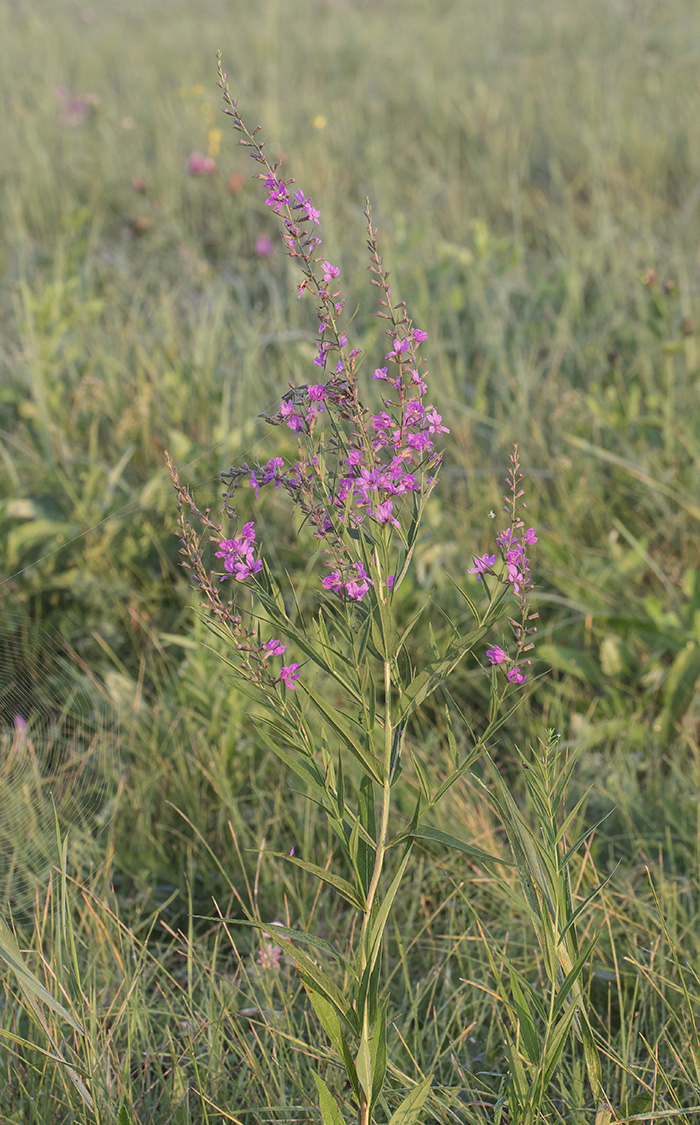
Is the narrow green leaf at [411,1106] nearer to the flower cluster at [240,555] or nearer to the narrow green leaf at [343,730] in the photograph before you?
the narrow green leaf at [343,730]

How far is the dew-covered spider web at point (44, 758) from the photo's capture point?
1626 millimetres

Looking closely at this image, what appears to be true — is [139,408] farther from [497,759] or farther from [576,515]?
[497,759]

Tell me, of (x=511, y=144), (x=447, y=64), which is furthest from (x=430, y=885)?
(x=447, y=64)

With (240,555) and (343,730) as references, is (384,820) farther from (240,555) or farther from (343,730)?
(240,555)

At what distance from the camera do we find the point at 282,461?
3.01 ft

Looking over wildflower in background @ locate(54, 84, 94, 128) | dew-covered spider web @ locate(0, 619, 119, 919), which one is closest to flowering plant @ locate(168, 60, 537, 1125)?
dew-covered spider web @ locate(0, 619, 119, 919)

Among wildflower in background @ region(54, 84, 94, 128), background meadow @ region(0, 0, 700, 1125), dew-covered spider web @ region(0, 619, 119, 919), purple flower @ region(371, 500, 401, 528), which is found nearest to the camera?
purple flower @ region(371, 500, 401, 528)

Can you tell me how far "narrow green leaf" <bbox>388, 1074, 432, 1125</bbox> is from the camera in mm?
890

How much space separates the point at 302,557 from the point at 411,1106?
60.6 inches

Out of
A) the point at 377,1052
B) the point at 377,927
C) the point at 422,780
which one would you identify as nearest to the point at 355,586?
the point at 422,780

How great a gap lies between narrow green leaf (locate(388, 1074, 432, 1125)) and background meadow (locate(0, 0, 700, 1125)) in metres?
0.13

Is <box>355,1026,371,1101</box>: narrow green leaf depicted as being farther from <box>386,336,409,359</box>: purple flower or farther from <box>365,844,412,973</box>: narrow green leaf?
<box>386,336,409,359</box>: purple flower

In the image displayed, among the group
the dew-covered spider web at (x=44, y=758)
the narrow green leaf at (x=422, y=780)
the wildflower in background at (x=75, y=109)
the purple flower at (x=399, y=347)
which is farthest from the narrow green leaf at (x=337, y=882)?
the wildflower in background at (x=75, y=109)

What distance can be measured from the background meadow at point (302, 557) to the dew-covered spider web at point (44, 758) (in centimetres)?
1
